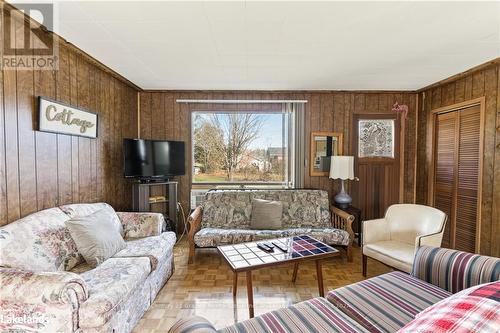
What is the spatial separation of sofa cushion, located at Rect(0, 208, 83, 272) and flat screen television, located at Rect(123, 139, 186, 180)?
1.24 meters

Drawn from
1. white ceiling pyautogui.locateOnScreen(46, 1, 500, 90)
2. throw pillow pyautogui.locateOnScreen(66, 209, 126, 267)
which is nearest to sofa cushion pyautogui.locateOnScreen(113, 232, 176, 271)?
throw pillow pyautogui.locateOnScreen(66, 209, 126, 267)

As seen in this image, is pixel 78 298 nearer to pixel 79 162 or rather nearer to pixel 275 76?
pixel 79 162

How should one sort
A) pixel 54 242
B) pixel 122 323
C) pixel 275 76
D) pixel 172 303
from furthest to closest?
pixel 275 76 < pixel 172 303 < pixel 54 242 < pixel 122 323

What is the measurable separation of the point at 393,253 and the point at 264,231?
1.41 metres

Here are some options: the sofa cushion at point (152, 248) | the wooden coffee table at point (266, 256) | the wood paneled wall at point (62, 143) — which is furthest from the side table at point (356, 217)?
the wood paneled wall at point (62, 143)

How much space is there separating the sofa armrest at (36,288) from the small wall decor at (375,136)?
4.04m

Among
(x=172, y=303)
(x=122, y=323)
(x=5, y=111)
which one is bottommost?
(x=172, y=303)

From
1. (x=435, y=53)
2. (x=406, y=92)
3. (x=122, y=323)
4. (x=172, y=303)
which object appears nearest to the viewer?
(x=122, y=323)

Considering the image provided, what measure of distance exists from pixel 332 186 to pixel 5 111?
4.01 metres

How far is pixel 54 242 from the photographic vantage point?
190 cm

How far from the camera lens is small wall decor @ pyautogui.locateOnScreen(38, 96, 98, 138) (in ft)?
6.94

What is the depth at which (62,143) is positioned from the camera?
238 centimetres

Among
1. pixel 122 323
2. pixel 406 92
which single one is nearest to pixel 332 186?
pixel 406 92

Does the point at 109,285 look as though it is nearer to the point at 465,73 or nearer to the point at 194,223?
the point at 194,223
